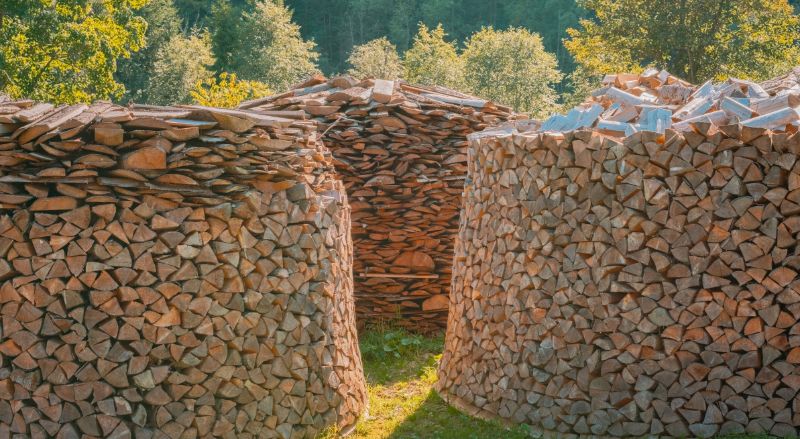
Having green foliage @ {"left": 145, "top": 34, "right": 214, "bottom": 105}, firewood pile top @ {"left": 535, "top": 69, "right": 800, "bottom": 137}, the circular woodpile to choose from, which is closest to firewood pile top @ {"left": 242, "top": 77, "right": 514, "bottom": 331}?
firewood pile top @ {"left": 535, "top": 69, "right": 800, "bottom": 137}

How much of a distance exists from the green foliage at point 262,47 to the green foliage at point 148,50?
2209 millimetres

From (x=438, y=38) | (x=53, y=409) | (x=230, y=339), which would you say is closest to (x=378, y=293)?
(x=230, y=339)

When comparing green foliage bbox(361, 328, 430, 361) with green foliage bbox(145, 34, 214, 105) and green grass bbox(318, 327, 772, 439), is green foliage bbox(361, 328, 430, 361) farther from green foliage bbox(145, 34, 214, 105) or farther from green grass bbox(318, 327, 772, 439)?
green foliage bbox(145, 34, 214, 105)

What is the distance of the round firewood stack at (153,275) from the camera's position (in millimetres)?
4543

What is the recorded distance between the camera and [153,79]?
102 ft

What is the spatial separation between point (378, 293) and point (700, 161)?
4.65 m

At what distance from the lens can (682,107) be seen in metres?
5.66

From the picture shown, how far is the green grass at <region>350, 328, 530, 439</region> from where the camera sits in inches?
228

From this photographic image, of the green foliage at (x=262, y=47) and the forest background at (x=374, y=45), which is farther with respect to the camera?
the green foliage at (x=262, y=47)

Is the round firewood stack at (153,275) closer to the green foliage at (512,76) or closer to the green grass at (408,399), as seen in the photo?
the green grass at (408,399)

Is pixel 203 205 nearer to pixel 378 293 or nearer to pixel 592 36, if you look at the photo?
pixel 378 293

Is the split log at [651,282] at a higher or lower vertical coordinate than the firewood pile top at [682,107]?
lower

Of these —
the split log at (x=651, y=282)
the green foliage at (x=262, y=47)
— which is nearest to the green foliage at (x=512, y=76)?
the green foliage at (x=262, y=47)

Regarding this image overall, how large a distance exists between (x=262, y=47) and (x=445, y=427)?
30466mm
